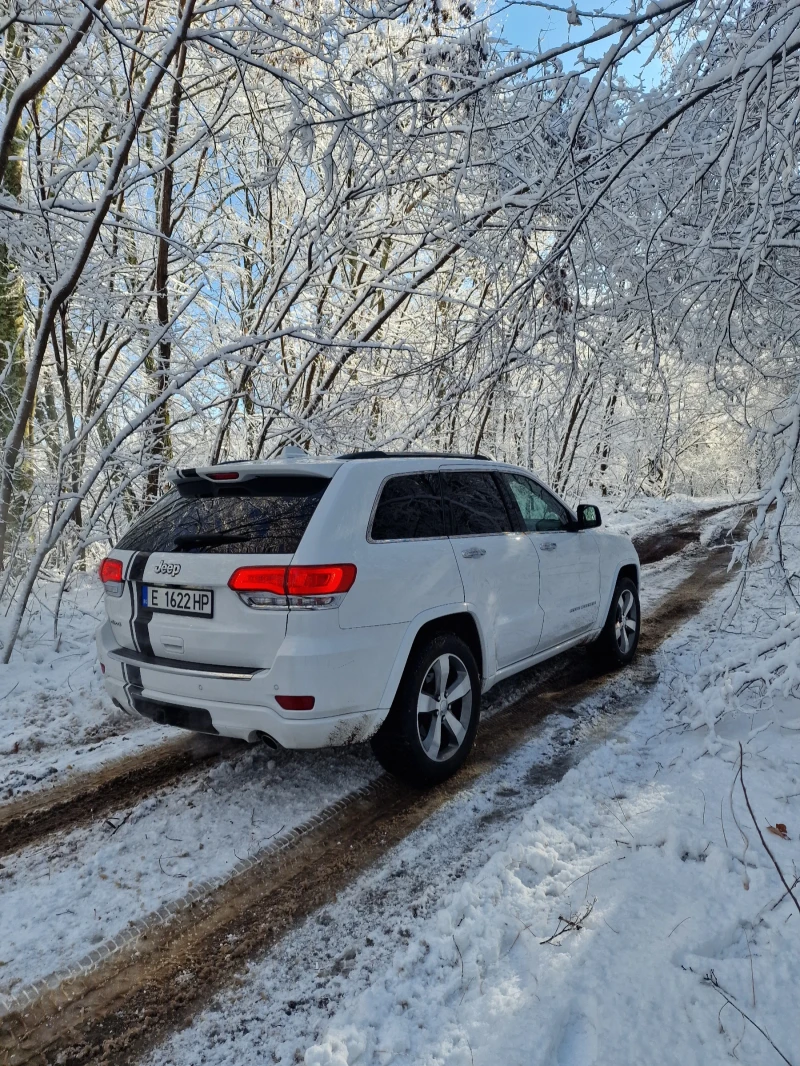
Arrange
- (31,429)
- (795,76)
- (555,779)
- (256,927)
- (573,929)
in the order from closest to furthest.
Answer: (573,929), (256,927), (555,779), (795,76), (31,429)

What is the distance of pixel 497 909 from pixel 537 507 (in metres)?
3.00

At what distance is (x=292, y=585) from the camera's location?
290 centimetres

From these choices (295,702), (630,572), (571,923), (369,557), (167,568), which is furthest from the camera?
(630,572)

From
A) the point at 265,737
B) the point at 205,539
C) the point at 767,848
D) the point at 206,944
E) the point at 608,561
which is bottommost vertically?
the point at 206,944

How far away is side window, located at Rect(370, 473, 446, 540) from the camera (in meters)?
3.35

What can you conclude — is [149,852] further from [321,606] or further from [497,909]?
[497,909]

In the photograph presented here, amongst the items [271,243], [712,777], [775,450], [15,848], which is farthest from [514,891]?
[271,243]

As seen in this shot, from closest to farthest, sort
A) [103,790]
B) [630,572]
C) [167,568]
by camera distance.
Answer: [167,568] → [103,790] → [630,572]

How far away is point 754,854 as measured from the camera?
259 cm

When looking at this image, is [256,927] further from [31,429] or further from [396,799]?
[31,429]

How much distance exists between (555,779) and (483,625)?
0.95m

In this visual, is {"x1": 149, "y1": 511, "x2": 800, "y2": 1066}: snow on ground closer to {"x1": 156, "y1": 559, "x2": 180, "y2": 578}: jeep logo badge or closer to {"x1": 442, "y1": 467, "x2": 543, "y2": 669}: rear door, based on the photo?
{"x1": 442, "y1": 467, "x2": 543, "y2": 669}: rear door

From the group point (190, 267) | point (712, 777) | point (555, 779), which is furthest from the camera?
point (190, 267)

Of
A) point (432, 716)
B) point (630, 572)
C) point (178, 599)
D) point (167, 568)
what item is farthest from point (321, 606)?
point (630, 572)
